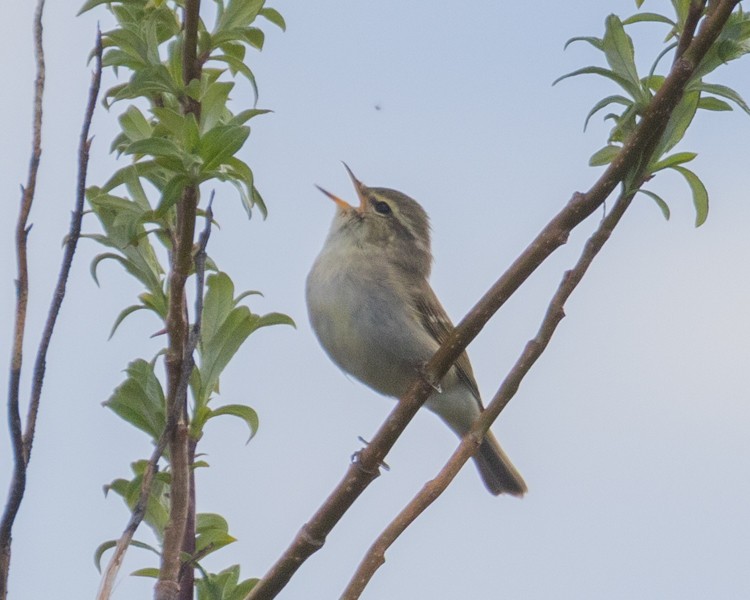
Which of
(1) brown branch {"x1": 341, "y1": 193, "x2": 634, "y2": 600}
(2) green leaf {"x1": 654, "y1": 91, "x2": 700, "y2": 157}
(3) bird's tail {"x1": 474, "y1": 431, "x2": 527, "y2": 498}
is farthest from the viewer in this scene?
(3) bird's tail {"x1": 474, "y1": 431, "x2": 527, "y2": 498}

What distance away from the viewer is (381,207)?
644 centimetres

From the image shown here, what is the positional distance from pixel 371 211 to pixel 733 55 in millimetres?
4050

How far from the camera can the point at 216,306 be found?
8.61 feet

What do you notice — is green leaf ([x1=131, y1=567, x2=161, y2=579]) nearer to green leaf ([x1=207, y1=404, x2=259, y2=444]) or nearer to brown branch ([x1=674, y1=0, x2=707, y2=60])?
green leaf ([x1=207, y1=404, x2=259, y2=444])

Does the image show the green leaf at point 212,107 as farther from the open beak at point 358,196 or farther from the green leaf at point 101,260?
the open beak at point 358,196

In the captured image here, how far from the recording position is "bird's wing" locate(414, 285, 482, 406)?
572 cm

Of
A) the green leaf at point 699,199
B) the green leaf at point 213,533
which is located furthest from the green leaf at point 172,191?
the green leaf at point 699,199

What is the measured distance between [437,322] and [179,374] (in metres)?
3.64

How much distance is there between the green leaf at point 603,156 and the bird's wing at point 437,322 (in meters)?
2.84

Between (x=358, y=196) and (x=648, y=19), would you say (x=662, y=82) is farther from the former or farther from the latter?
(x=358, y=196)

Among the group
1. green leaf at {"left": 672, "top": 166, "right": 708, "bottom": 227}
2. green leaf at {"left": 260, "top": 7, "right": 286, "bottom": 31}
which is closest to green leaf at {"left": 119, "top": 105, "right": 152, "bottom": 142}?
green leaf at {"left": 260, "top": 7, "right": 286, "bottom": 31}

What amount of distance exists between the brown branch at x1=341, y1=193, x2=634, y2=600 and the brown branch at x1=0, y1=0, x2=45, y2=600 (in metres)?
0.80

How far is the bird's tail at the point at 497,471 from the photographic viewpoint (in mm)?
6633

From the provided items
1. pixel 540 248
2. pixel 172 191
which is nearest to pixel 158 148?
pixel 172 191
